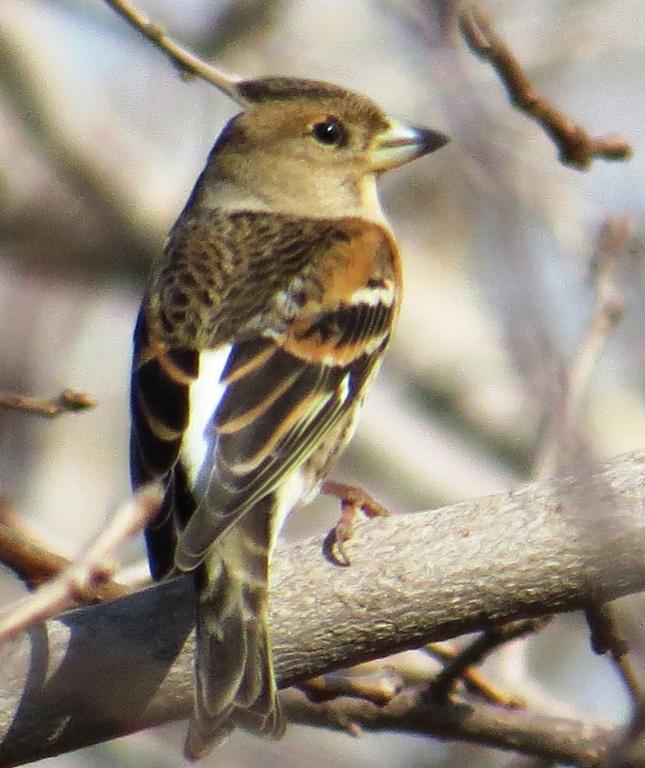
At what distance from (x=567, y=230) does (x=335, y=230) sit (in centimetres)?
160

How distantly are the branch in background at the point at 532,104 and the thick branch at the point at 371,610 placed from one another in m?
1.34

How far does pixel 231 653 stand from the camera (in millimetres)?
3918

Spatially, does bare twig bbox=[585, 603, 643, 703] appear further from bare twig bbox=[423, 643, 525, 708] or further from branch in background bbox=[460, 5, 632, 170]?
branch in background bbox=[460, 5, 632, 170]

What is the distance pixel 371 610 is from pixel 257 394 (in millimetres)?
1046

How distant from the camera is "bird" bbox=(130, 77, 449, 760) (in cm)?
409

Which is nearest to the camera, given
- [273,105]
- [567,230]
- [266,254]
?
[266,254]

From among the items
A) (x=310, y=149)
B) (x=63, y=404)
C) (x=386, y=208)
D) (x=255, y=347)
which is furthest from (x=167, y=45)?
(x=386, y=208)

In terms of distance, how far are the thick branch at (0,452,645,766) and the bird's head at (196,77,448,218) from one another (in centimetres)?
253

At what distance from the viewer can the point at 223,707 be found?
12.6 feet

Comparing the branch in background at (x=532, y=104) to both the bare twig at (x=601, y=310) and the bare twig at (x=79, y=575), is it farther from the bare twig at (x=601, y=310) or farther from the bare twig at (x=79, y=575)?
the bare twig at (x=79, y=575)

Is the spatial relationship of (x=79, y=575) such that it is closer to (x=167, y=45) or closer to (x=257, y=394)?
(x=257, y=394)

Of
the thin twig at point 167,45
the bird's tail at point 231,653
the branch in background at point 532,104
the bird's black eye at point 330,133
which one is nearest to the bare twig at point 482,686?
the bird's tail at point 231,653

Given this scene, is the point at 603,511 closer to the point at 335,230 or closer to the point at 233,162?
the point at 335,230

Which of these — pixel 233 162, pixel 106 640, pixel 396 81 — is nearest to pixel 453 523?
pixel 106 640
